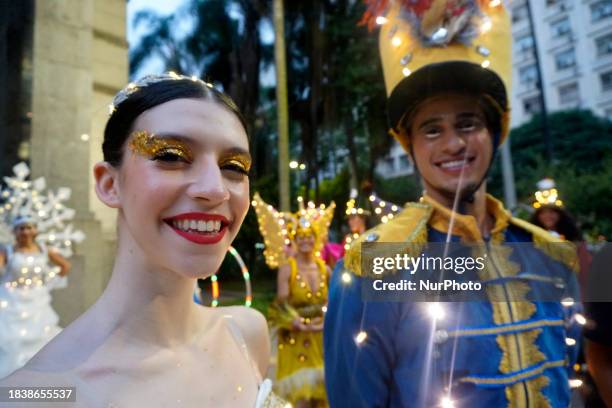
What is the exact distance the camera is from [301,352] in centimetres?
332

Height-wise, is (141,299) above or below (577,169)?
below

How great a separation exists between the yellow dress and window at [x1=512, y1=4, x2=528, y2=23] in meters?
2.46

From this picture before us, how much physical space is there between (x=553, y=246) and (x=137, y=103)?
1.24 metres

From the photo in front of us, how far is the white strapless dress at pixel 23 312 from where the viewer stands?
2.90 meters

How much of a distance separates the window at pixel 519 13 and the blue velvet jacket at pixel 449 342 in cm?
79

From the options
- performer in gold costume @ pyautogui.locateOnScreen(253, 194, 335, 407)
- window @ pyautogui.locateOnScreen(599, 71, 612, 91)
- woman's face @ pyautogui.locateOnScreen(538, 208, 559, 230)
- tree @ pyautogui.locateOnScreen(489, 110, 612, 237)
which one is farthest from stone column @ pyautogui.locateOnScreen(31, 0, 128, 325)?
window @ pyautogui.locateOnScreen(599, 71, 612, 91)

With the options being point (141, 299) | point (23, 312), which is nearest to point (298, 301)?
point (23, 312)

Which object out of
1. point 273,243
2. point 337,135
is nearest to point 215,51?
point 273,243

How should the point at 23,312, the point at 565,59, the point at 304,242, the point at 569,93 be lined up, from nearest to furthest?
the point at 565,59
the point at 569,93
the point at 23,312
the point at 304,242

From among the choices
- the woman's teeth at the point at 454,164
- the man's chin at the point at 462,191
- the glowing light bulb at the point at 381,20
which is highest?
the glowing light bulb at the point at 381,20

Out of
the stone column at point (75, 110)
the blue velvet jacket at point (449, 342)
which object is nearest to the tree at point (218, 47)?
the stone column at point (75, 110)

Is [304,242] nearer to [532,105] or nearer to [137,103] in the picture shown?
[532,105]

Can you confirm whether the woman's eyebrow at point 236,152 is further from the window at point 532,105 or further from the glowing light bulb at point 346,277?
the window at point 532,105

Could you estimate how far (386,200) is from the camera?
6.16 feet
